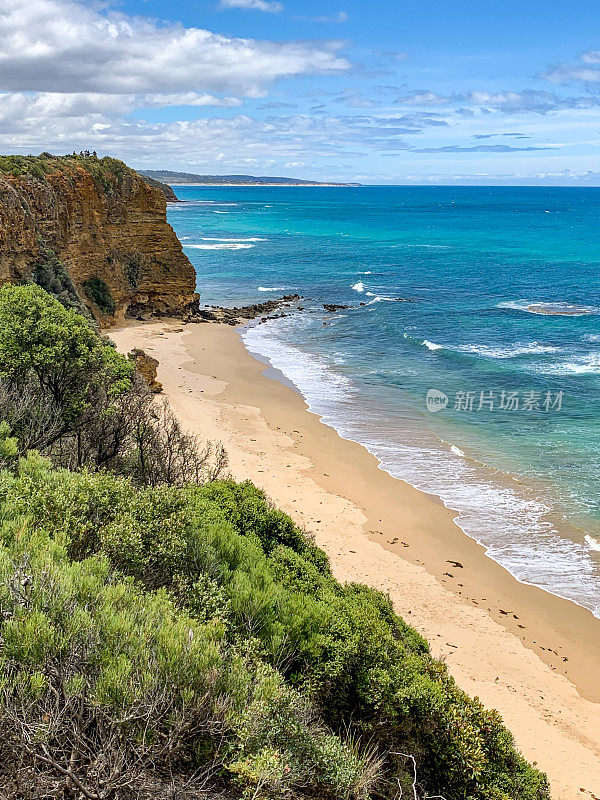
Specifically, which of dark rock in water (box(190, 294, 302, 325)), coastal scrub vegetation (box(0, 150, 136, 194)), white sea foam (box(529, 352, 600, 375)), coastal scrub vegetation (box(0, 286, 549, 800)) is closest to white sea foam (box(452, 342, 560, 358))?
white sea foam (box(529, 352, 600, 375))

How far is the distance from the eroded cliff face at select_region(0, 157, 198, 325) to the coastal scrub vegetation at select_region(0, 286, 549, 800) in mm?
16424

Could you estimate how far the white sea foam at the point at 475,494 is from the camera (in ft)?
55.9

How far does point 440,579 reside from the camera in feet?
54.9

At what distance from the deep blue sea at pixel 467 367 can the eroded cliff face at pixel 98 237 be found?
755 cm

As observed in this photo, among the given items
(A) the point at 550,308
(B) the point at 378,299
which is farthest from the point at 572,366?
(B) the point at 378,299

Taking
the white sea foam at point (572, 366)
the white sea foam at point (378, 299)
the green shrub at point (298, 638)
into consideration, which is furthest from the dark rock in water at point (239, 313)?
the green shrub at point (298, 638)

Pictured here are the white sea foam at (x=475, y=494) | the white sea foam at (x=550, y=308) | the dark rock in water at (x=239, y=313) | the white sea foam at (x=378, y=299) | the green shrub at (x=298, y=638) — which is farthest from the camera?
the white sea foam at (x=378, y=299)

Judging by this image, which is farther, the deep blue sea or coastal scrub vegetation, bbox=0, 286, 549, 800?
the deep blue sea

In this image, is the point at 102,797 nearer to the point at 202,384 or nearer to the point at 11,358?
the point at 11,358

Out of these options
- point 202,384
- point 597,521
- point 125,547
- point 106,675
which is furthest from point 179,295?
point 106,675

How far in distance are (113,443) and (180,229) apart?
104236 millimetres

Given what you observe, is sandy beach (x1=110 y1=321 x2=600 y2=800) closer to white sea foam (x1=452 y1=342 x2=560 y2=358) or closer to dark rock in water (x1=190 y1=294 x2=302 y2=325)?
white sea foam (x1=452 y1=342 x2=560 y2=358)

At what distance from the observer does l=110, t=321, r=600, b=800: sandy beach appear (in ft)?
40.1

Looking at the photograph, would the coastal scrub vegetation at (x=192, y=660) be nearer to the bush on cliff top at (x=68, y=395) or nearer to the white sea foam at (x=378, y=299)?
the bush on cliff top at (x=68, y=395)
